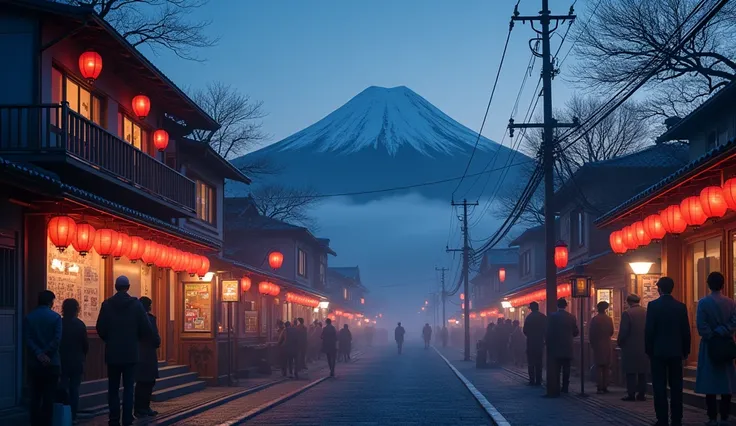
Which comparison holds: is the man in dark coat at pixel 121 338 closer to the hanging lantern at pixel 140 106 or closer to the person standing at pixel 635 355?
the person standing at pixel 635 355

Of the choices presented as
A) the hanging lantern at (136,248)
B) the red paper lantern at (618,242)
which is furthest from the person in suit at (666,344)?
the hanging lantern at (136,248)

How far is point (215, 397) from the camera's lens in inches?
799

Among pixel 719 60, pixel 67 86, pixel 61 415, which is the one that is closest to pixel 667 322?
pixel 61 415

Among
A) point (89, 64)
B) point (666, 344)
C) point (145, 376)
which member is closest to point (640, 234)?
point (666, 344)

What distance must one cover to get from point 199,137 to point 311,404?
113 feet

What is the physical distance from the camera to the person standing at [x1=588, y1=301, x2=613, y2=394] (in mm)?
20469

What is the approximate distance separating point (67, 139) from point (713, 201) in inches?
439

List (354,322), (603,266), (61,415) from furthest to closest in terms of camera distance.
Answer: (354,322) → (603,266) → (61,415)

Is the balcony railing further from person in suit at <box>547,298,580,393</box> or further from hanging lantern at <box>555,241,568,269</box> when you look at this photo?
hanging lantern at <box>555,241,568,269</box>

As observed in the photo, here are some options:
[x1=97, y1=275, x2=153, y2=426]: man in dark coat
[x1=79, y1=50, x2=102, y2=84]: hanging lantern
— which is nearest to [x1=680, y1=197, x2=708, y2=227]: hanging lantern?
[x1=97, y1=275, x2=153, y2=426]: man in dark coat

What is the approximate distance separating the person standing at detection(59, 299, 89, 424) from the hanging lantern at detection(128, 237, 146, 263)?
483 cm

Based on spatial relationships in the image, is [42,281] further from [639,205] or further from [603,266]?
[603,266]

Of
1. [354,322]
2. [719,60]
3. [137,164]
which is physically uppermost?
[719,60]

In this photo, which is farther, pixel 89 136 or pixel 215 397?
pixel 215 397
